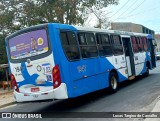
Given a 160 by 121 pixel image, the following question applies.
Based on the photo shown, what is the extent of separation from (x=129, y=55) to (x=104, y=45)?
360 cm

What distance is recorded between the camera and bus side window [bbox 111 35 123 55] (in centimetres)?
1468

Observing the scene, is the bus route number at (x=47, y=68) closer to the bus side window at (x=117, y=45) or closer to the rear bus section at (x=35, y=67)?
the rear bus section at (x=35, y=67)

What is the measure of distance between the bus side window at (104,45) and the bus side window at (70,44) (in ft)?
6.91

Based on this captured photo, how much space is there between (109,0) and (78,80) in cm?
1607

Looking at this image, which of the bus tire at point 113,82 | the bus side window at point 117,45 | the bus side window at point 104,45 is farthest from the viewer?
the bus side window at point 117,45

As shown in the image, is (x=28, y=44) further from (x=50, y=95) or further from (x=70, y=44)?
(x=50, y=95)

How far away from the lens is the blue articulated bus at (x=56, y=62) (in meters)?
9.97

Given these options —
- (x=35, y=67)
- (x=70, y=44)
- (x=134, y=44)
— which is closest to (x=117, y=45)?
(x=134, y=44)

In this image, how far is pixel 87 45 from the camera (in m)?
11.9

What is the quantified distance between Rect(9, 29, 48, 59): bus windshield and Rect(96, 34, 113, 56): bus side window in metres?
3.29

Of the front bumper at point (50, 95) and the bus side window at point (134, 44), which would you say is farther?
the bus side window at point (134, 44)

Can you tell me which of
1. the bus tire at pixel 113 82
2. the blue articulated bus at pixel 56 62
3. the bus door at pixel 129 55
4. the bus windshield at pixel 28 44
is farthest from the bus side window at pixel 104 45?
the bus windshield at pixel 28 44

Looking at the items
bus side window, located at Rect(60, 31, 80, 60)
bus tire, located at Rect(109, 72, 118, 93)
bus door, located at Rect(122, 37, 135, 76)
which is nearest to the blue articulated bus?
bus side window, located at Rect(60, 31, 80, 60)

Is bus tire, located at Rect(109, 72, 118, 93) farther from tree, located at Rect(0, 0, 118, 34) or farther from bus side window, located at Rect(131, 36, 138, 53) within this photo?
tree, located at Rect(0, 0, 118, 34)
